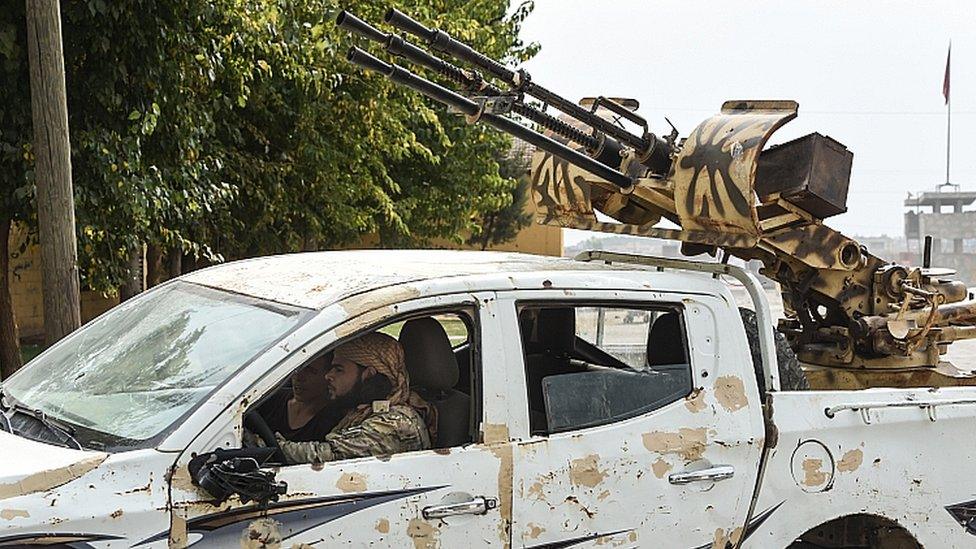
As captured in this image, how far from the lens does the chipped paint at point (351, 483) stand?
3924 mm

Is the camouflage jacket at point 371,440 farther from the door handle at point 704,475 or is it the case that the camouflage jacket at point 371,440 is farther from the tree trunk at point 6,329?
the tree trunk at point 6,329

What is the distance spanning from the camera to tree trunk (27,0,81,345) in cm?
718

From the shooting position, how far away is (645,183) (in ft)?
19.1

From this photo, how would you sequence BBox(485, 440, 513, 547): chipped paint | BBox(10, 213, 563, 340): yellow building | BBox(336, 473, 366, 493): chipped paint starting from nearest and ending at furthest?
BBox(336, 473, 366, 493): chipped paint
BBox(485, 440, 513, 547): chipped paint
BBox(10, 213, 563, 340): yellow building

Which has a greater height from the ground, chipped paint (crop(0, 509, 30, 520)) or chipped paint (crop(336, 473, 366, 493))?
chipped paint (crop(336, 473, 366, 493))

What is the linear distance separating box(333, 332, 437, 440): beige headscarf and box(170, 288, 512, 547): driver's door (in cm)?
23

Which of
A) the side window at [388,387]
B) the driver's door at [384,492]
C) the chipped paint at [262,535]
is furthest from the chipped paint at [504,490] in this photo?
the chipped paint at [262,535]

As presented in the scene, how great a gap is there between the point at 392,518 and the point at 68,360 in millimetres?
1448

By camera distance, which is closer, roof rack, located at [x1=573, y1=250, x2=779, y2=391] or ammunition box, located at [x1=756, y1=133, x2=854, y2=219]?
roof rack, located at [x1=573, y1=250, x2=779, y2=391]

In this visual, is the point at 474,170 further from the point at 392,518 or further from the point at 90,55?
the point at 392,518

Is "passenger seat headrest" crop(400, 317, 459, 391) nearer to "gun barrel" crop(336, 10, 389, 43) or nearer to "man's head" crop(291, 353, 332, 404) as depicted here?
"man's head" crop(291, 353, 332, 404)

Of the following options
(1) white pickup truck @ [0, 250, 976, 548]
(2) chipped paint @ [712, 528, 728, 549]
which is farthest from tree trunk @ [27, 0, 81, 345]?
(2) chipped paint @ [712, 528, 728, 549]

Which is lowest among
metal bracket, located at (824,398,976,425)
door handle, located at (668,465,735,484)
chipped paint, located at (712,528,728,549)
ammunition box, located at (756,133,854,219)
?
chipped paint, located at (712,528,728,549)

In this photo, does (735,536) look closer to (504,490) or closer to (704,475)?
(704,475)
